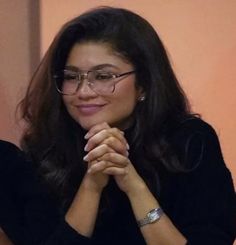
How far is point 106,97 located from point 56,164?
27 cm

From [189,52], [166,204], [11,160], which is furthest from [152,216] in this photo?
[189,52]

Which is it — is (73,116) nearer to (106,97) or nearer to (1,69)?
(106,97)

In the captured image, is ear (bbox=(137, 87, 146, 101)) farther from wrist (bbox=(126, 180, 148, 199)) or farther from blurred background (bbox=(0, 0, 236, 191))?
blurred background (bbox=(0, 0, 236, 191))

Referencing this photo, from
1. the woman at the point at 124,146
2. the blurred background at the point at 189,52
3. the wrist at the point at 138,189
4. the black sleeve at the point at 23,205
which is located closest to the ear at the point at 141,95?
the woman at the point at 124,146

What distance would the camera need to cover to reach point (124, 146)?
3.69 ft

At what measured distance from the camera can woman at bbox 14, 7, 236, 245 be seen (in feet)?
3.67

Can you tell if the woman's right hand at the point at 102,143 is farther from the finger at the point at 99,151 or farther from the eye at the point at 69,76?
the eye at the point at 69,76

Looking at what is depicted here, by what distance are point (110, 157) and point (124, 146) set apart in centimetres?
4

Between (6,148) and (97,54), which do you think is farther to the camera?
(6,148)

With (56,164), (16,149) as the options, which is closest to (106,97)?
(56,164)

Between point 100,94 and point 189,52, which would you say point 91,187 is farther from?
point 189,52

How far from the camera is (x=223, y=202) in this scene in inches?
45.2

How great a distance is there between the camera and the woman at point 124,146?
1.12 m

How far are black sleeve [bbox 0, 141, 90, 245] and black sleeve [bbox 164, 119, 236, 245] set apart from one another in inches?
11.1
